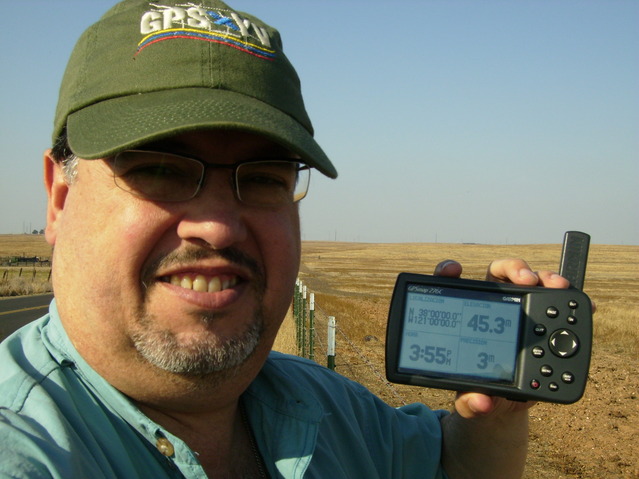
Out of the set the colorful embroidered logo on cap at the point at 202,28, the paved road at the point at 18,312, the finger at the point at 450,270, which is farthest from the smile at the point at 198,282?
the paved road at the point at 18,312

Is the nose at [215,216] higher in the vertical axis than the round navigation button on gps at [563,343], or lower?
higher

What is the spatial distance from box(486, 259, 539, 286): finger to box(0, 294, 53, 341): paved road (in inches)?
552

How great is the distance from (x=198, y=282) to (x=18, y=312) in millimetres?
21536

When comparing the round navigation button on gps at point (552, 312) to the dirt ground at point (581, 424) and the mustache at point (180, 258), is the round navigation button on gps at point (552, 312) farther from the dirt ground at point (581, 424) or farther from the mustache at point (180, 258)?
the dirt ground at point (581, 424)

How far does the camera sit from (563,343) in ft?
7.09

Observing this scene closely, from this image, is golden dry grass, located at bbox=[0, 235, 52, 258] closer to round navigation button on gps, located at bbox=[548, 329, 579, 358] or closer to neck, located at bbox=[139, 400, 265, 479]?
neck, located at bbox=[139, 400, 265, 479]

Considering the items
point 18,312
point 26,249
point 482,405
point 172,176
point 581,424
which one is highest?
point 172,176

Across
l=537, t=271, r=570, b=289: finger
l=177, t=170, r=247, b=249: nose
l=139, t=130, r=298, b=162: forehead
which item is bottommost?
l=537, t=271, r=570, b=289: finger

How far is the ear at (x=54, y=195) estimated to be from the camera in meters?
1.93

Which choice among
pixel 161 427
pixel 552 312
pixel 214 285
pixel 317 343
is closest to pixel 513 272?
pixel 552 312

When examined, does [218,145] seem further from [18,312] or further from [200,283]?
[18,312]

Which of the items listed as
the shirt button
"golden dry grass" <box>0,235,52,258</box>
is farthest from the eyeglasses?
"golden dry grass" <box>0,235,52,258</box>

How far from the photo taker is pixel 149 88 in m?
1.69

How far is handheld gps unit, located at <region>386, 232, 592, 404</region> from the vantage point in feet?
7.01
